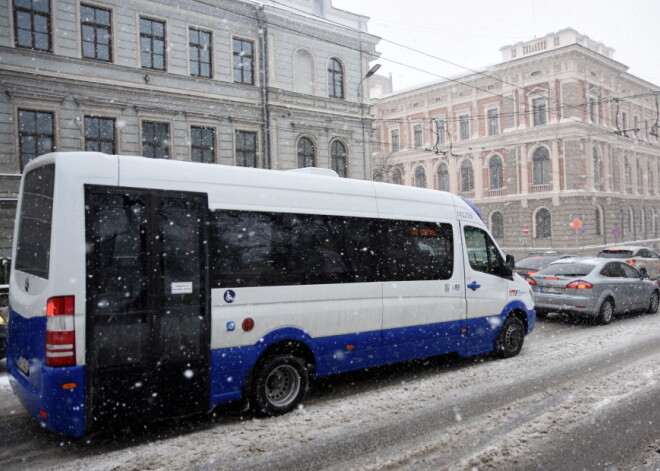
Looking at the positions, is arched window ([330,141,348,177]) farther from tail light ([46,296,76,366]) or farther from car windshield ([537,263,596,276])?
tail light ([46,296,76,366])

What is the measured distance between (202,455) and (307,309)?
1.90 meters

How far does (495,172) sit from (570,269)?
35097 millimetres

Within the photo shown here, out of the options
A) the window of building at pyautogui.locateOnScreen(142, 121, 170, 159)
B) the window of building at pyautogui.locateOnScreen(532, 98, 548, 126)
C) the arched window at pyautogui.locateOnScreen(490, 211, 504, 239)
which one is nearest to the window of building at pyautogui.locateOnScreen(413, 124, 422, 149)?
the arched window at pyautogui.locateOnScreen(490, 211, 504, 239)

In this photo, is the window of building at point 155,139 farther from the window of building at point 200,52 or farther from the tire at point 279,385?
the tire at point 279,385

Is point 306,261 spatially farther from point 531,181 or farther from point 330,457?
point 531,181

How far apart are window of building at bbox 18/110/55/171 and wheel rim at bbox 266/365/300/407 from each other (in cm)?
1497

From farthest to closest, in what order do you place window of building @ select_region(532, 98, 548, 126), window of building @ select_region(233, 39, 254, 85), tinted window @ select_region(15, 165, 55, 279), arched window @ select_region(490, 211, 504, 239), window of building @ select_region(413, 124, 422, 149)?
window of building @ select_region(413, 124, 422, 149), arched window @ select_region(490, 211, 504, 239), window of building @ select_region(532, 98, 548, 126), window of building @ select_region(233, 39, 254, 85), tinted window @ select_region(15, 165, 55, 279)

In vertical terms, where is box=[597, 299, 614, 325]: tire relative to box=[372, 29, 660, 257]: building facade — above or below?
below

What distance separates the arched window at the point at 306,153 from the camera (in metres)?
23.8

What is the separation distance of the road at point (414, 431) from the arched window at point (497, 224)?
38.1m

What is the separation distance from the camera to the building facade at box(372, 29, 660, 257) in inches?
1578

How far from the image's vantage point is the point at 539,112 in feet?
137

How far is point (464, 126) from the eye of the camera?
4709cm

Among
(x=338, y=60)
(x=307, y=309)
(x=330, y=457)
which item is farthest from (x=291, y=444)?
(x=338, y=60)
